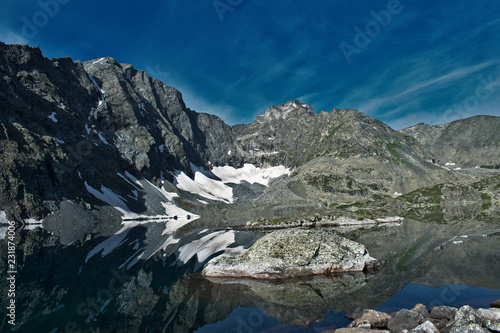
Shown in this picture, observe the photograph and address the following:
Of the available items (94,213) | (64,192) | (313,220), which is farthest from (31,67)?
(313,220)

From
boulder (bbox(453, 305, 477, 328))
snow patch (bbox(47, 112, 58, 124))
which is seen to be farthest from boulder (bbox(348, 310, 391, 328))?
snow patch (bbox(47, 112, 58, 124))

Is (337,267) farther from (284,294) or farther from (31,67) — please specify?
(31,67)

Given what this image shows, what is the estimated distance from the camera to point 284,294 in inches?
872

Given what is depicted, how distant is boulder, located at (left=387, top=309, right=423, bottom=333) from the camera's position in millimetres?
14289

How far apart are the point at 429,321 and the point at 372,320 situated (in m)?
2.74

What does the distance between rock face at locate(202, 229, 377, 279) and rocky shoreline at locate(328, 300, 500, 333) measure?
32.3 feet

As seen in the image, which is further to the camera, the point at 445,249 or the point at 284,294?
the point at 445,249

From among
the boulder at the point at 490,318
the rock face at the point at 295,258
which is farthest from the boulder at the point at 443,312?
the rock face at the point at 295,258

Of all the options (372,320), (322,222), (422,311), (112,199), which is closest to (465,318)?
(422,311)

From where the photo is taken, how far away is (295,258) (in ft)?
90.8

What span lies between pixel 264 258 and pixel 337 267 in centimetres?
681

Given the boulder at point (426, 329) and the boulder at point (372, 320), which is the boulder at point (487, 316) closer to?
the boulder at point (426, 329)

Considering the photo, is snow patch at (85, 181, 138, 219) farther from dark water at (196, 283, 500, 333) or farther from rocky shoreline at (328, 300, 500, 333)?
rocky shoreline at (328, 300, 500, 333)

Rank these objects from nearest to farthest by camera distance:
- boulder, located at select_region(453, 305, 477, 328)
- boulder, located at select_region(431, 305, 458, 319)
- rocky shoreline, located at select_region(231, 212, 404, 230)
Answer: boulder, located at select_region(453, 305, 477, 328), boulder, located at select_region(431, 305, 458, 319), rocky shoreline, located at select_region(231, 212, 404, 230)
